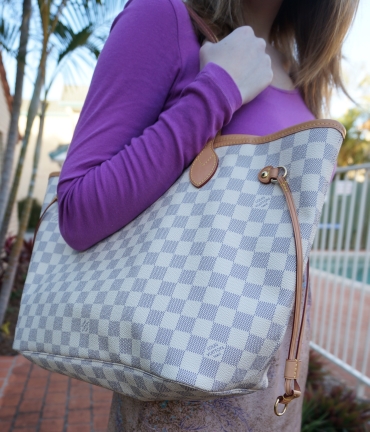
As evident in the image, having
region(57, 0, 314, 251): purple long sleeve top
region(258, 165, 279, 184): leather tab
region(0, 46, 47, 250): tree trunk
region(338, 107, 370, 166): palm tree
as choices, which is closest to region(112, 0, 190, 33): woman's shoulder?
region(57, 0, 314, 251): purple long sleeve top

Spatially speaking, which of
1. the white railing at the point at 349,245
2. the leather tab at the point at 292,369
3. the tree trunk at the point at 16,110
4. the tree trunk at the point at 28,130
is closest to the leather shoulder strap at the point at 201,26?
the leather tab at the point at 292,369

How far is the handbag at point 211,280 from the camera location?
0.63 meters

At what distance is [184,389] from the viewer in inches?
25.1

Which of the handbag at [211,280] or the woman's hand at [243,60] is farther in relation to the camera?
the woman's hand at [243,60]

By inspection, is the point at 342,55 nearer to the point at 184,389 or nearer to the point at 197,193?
the point at 197,193

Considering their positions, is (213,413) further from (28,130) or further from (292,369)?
(28,130)

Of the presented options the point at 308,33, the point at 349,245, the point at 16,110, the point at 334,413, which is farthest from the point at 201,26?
the point at 16,110

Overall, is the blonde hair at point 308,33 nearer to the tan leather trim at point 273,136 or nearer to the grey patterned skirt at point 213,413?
the tan leather trim at point 273,136

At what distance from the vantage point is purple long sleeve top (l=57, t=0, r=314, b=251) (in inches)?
29.2

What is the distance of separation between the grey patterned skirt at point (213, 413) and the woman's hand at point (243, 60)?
1.75 ft

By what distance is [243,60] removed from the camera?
2.69 ft

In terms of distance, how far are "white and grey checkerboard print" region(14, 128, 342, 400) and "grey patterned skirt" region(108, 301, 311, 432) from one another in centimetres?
11

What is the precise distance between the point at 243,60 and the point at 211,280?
0.46 meters

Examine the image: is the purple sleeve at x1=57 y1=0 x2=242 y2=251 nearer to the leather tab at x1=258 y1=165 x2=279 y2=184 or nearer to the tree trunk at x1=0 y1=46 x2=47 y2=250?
the leather tab at x1=258 y1=165 x2=279 y2=184
